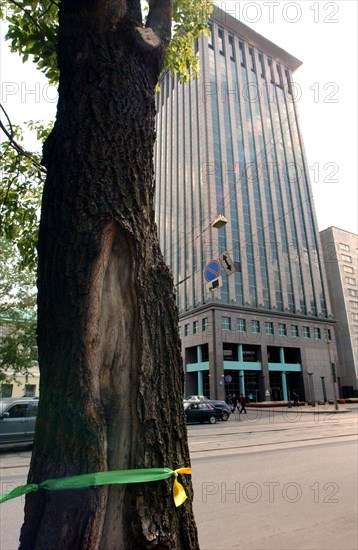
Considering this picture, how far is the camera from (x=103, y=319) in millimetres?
1614

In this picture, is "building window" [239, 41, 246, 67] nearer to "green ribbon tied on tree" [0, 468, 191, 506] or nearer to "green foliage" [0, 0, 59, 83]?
"green foliage" [0, 0, 59, 83]

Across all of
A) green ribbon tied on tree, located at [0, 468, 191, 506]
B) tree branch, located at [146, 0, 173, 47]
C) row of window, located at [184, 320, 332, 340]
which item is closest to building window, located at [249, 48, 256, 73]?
row of window, located at [184, 320, 332, 340]

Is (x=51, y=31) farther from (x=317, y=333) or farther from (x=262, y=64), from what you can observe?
(x=262, y=64)

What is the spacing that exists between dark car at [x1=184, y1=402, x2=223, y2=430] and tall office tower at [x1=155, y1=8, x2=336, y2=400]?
65.3ft

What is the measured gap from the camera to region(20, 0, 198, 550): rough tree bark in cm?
139

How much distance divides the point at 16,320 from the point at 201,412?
11258 millimetres

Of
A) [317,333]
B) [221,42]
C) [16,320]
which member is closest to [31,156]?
[16,320]

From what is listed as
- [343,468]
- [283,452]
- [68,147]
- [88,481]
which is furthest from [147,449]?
[283,452]

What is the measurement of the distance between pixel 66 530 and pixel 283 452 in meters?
9.12

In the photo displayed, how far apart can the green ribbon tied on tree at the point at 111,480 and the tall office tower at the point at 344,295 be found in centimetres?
6214

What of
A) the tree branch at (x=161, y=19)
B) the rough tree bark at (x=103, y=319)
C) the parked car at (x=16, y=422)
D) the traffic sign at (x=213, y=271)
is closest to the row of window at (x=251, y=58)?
the traffic sign at (x=213, y=271)

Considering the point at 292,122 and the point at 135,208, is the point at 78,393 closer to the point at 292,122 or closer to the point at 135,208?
the point at 135,208

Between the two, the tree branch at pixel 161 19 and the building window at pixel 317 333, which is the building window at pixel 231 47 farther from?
the tree branch at pixel 161 19

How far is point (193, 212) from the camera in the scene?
50688 mm
